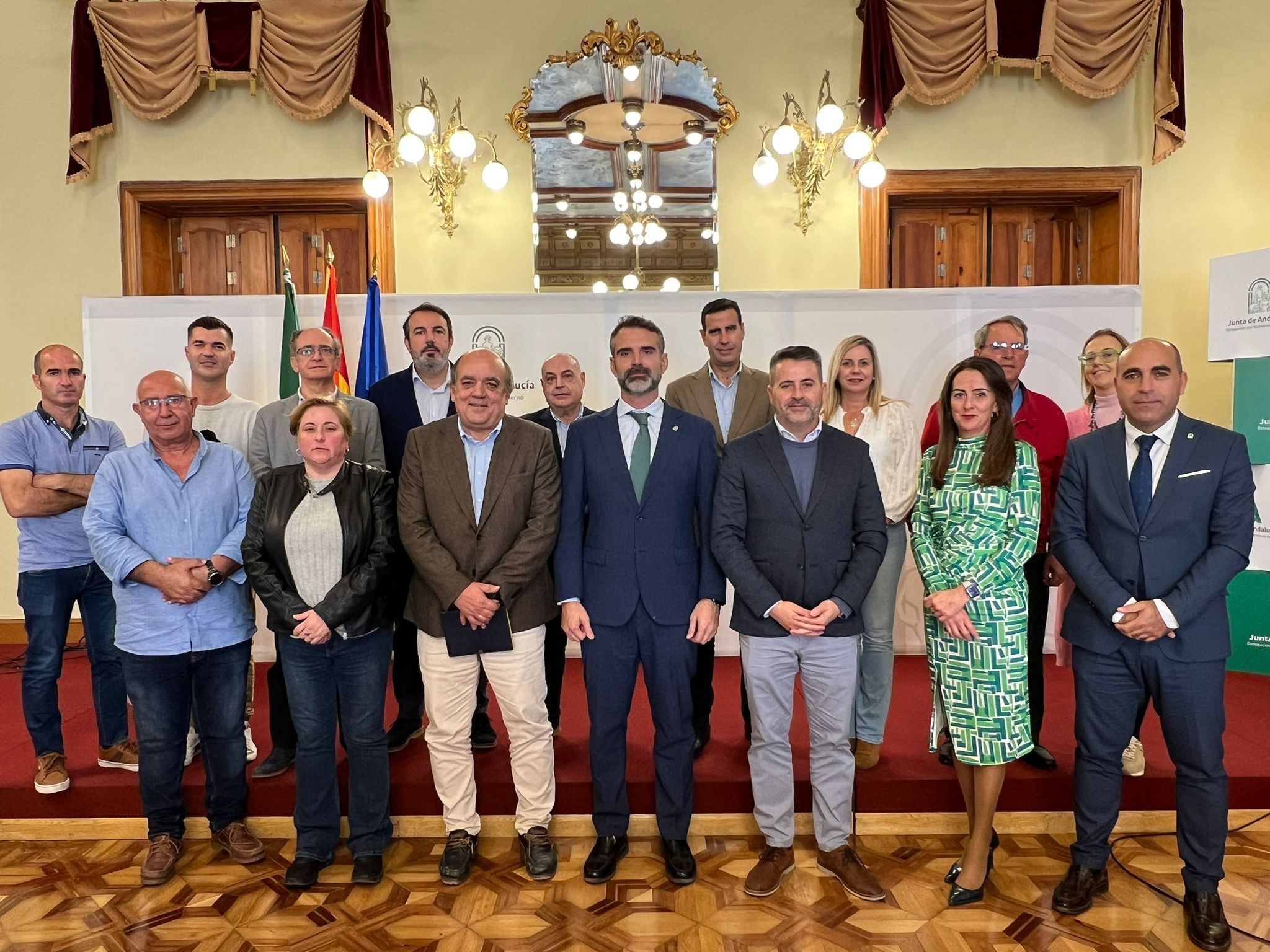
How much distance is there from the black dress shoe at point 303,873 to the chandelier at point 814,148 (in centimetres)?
434

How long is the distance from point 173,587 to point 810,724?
206 centimetres

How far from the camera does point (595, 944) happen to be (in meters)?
2.40

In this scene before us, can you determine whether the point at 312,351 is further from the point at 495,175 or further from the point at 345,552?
the point at 495,175

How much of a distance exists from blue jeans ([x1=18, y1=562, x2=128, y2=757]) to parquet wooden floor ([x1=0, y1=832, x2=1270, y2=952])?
446 millimetres

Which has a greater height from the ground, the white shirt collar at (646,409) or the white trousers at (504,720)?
the white shirt collar at (646,409)

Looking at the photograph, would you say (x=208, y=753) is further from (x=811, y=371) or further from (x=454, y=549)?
(x=811, y=371)

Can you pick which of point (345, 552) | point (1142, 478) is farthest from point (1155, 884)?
point (345, 552)

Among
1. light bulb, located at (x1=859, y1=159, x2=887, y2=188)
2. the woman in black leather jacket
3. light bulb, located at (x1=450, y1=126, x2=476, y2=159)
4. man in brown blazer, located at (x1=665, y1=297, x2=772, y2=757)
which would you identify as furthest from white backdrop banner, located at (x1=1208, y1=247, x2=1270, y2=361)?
the woman in black leather jacket

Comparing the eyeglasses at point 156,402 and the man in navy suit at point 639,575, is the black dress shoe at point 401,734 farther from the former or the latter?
the eyeglasses at point 156,402

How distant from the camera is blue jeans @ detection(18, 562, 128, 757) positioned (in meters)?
3.15

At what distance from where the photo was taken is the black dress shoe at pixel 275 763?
3117mm

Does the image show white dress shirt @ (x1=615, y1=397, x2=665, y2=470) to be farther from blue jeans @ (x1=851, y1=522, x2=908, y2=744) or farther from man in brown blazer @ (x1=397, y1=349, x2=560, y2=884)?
blue jeans @ (x1=851, y1=522, x2=908, y2=744)

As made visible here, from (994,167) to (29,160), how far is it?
6.42 m

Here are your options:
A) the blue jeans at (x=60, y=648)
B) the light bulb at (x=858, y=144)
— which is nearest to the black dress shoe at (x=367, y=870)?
the blue jeans at (x=60, y=648)
